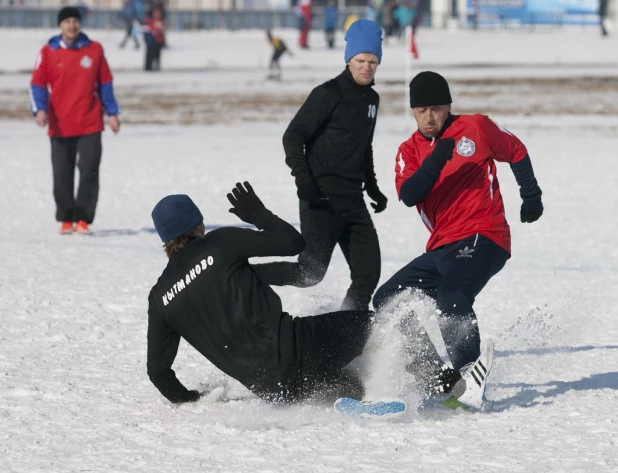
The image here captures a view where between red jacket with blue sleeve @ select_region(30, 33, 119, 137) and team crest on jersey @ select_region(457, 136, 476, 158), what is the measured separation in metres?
5.40

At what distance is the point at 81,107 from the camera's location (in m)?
10.2

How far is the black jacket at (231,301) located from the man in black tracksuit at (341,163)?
1.20 meters

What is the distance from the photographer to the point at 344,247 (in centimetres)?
664

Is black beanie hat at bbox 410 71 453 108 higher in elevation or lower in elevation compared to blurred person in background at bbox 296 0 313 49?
higher

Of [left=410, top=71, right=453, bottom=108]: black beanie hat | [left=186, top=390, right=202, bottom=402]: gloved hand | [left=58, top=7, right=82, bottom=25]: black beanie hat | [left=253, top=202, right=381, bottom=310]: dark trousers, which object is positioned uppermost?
[left=58, top=7, right=82, bottom=25]: black beanie hat

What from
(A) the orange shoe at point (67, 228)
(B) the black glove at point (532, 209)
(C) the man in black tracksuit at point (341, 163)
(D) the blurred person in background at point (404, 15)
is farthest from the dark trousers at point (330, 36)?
(B) the black glove at point (532, 209)

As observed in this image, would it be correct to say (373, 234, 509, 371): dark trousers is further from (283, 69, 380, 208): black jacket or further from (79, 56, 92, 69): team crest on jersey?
(79, 56, 92, 69): team crest on jersey

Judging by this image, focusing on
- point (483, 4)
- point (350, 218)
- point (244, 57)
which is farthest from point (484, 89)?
point (483, 4)

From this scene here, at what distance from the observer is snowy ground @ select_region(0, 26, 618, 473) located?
4.72m

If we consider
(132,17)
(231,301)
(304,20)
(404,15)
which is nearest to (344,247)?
(231,301)

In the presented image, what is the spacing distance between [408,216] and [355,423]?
21.7 ft

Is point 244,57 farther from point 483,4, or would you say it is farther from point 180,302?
point 180,302

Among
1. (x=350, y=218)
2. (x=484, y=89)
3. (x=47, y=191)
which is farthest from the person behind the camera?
(x=484, y=89)

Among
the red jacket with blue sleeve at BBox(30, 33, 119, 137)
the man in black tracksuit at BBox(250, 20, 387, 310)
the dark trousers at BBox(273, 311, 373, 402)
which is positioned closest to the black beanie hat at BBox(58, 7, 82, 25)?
the red jacket with blue sleeve at BBox(30, 33, 119, 137)
